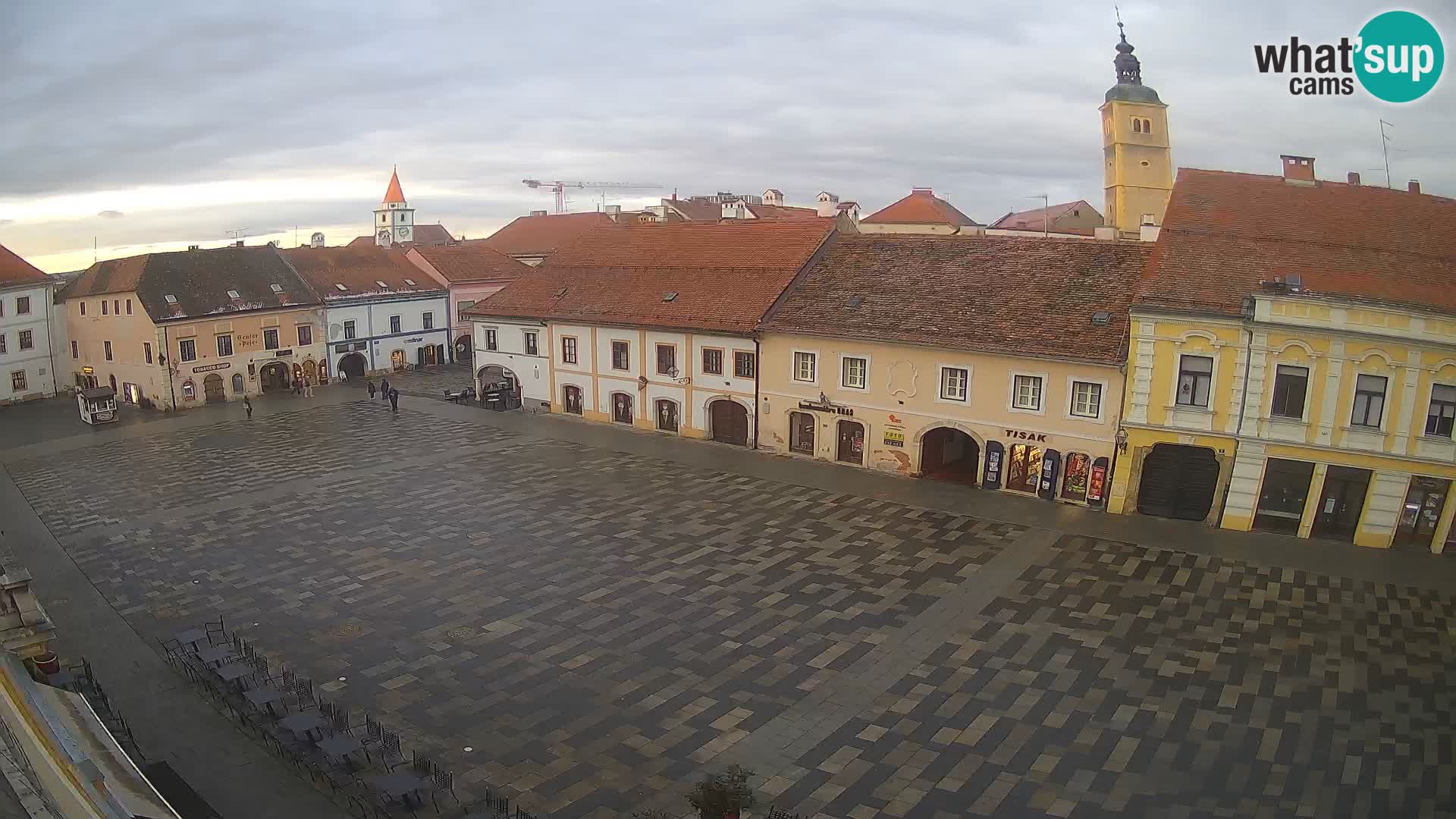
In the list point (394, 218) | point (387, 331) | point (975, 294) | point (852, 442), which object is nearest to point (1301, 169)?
point (975, 294)

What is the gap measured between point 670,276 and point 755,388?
25.7ft

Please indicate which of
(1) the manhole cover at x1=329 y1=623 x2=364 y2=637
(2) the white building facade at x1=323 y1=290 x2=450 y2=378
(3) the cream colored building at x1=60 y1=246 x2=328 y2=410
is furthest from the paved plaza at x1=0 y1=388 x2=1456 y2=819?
(2) the white building facade at x1=323 y1=290 x2=450 y2=378

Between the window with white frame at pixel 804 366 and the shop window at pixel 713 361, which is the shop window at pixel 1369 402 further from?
the shop window at pixel 713 361

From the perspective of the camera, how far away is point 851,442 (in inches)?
1374

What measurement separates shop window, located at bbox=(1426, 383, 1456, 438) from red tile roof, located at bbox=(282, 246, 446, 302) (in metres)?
51.4

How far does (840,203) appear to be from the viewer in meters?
93.7

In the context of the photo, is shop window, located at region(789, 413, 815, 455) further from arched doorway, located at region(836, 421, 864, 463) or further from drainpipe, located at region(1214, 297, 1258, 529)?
drainpipe, located at region(1214, 297, 1258, 529)

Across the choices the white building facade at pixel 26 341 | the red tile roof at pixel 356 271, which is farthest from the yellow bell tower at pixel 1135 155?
the white building facade at pixel 26 341

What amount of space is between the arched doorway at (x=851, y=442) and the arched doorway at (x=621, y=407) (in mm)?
11051

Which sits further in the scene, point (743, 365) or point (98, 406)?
point (98, 406)

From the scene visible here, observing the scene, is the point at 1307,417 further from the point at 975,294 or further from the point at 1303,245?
the point at 975,294

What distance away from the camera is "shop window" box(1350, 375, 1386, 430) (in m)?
25.3

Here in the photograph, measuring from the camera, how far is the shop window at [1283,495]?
Answer: 26672 mm

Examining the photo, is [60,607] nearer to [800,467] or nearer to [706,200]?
[800,467]
